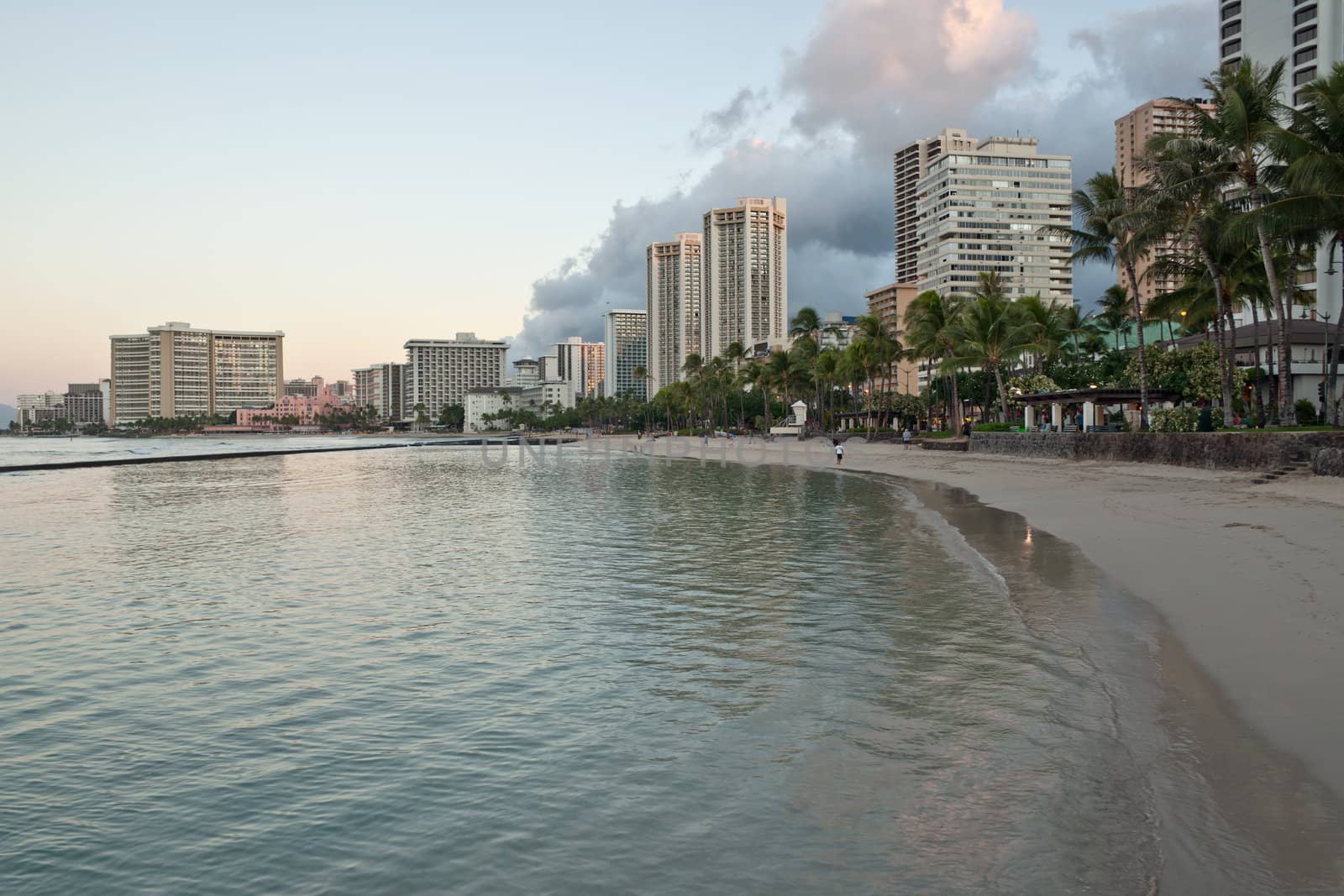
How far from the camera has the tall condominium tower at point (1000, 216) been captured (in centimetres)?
16250

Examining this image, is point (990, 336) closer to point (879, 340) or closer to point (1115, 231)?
point (1115, 231)

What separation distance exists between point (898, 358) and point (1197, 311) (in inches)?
1729

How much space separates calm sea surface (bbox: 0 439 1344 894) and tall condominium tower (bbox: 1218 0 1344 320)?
257 feet

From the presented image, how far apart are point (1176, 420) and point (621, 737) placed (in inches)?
1270

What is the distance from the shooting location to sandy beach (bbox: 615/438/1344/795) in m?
7.18

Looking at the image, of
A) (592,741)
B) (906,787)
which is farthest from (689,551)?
(906,787)

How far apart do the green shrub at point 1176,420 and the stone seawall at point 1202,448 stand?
1.37 metres

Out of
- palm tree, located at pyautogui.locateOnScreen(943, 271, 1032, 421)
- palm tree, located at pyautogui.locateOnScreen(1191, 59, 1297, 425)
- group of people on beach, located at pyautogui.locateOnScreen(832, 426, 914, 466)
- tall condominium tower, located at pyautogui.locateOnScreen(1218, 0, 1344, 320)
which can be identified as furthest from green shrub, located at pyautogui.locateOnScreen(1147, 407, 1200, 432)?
tall condominium tower, located at pyautogui.locateOnScreen(1218, 0, 1344, 320)

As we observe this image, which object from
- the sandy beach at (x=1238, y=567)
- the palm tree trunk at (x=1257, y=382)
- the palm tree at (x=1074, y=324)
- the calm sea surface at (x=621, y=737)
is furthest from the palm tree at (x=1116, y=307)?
the calm sea surface at (x=621, y=737)

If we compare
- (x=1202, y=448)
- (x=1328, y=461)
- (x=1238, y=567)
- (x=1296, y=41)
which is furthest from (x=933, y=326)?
(x=1238, y=567)

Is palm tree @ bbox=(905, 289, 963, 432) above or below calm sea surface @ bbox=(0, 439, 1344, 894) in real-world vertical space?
above

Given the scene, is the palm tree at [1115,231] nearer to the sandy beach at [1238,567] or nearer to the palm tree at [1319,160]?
the palm tree at [1319,160]

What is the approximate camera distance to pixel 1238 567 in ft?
41.6

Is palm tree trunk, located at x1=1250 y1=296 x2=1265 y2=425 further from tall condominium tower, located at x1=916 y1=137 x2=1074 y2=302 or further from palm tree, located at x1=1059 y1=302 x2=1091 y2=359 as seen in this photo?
tall condominium tower, located at x1=916 y1=137 x2=1074 y2=302
